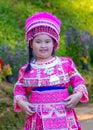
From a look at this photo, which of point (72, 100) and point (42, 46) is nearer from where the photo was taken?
point (72, 100)

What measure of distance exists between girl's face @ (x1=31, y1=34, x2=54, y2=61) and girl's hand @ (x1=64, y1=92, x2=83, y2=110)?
0.35 metres

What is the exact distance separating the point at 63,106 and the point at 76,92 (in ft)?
0.44

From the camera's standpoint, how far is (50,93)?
364 cm

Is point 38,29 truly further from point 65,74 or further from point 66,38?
point 66,38

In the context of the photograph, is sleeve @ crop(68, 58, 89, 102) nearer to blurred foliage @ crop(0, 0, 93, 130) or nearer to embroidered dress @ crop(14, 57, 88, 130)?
embroidered dress @ crop(14, 57, 88, 130)

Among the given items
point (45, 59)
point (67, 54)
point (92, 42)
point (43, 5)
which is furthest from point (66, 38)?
point (45, 59)

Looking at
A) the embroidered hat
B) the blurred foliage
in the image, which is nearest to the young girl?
the embroidered hat

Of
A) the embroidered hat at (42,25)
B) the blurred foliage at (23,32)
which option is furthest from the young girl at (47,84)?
the blurred foliage at (23,32)

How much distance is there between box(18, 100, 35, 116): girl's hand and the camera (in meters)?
3.57

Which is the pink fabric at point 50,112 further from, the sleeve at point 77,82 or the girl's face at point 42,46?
the girl's face at point 42,46

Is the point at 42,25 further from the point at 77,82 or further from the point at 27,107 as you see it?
the point at 27,107

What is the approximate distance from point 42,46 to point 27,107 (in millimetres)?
436

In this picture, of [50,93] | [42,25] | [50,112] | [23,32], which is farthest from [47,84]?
[23,32]

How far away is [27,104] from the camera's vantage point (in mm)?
3594
